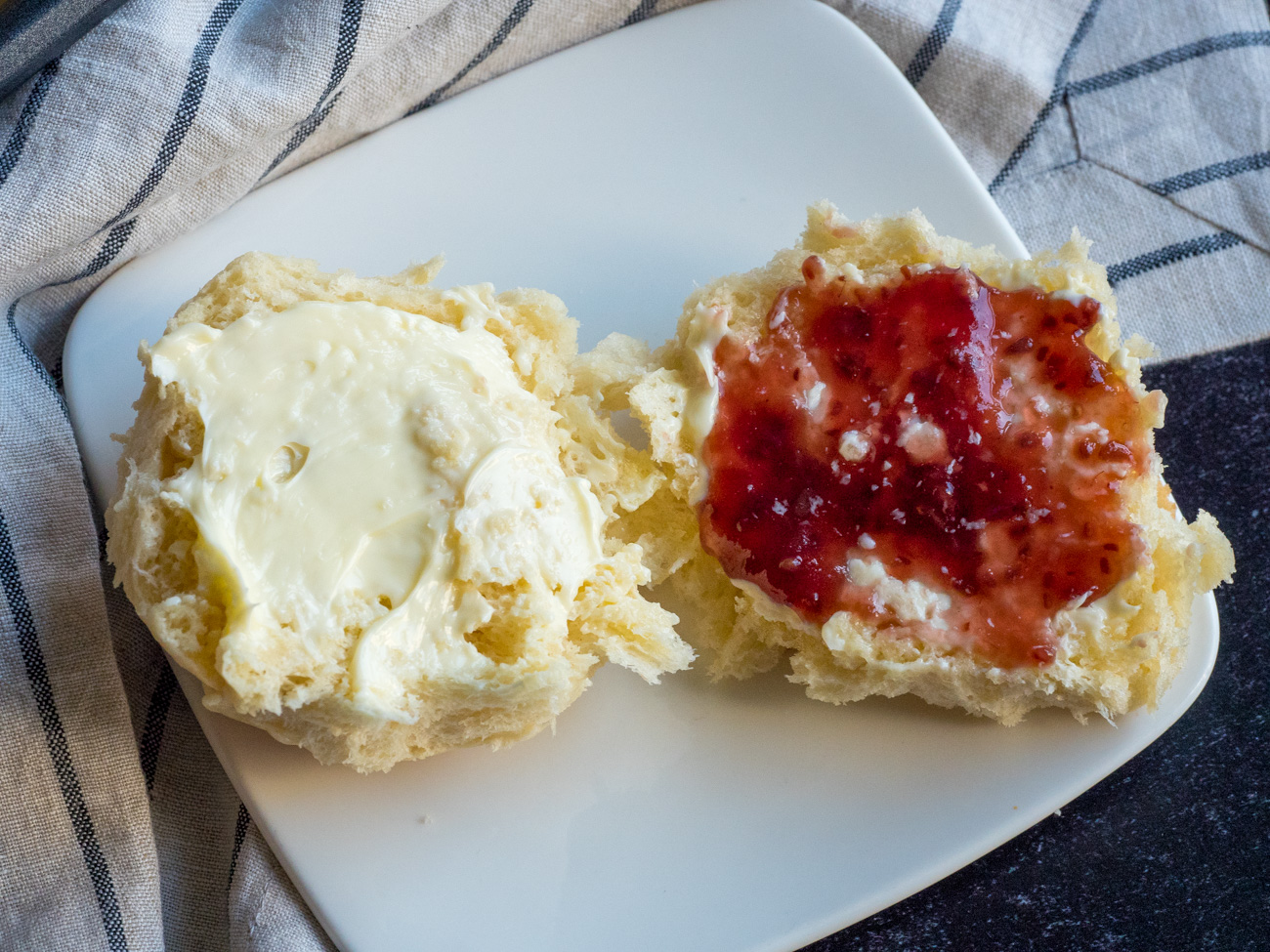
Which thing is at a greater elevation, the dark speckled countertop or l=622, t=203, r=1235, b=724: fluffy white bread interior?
l=622, t=203, r=1235, b=724: fluffy white bread interior

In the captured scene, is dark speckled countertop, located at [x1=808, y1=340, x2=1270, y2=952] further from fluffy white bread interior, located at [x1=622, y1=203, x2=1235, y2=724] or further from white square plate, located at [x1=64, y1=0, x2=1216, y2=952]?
fluffy white bread interior, located at [x1=622, y1=203, x2=1235, y2=724]

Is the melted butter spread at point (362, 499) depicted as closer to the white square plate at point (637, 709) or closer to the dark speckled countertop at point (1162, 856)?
the white square plate at point (637, 709)

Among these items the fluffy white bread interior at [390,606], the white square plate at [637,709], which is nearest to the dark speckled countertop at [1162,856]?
the white square plate at [637,709]

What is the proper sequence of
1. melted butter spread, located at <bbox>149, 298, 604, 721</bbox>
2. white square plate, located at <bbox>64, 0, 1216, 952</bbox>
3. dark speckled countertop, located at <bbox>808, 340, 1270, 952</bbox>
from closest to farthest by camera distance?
melted butter spread, located at <bbox>149, 298, 604, 721</bbox> → white square plate, located at <bbox>64, 0, 1216, 952</bbox> → dark speckled countertop, located at <bbox>808, 340, 1270, 952</bbox>

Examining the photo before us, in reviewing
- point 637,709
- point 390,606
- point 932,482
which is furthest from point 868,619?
point 390,606

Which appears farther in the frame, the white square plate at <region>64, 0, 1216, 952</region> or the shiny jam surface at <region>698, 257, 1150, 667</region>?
the white square plate at <region>64, 0, 1216, 952</region>

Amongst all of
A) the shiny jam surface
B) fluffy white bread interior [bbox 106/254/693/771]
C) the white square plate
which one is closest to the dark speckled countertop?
the white square plate

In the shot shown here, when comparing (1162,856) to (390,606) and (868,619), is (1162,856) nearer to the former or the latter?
(868,619)
